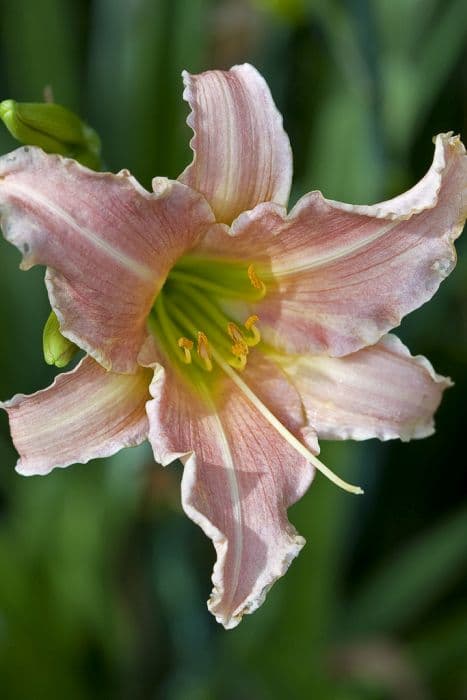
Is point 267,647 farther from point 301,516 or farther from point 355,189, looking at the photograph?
point 355,189

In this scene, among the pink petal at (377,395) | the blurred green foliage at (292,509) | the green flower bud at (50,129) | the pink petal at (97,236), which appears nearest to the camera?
the pink petal at (97,236)

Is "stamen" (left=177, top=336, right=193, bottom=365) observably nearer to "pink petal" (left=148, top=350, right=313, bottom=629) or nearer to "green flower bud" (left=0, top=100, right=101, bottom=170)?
"pink petal" (left=148, top=350, right=313, bottom=629)

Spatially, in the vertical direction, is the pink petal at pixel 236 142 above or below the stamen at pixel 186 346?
above

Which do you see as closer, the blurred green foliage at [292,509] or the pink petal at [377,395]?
the pink petal at [377,395]

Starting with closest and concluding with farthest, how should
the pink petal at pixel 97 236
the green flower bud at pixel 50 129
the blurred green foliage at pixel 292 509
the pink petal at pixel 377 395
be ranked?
the pink petal at pixel 97 236 → the green flower bud at pixel 50 129 → the pink petal at pixel 377 395 → the blurred green foliage at pixel 292 509

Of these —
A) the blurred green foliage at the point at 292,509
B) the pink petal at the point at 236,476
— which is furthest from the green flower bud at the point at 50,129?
the blurred green foliage at the point at 292,509

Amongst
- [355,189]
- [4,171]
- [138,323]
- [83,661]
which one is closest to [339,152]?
[355,189]

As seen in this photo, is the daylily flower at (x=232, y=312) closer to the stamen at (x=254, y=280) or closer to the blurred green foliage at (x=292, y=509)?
the stamen at (x=254, y=280)
